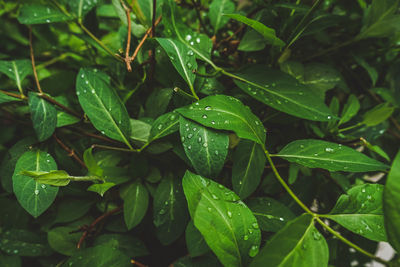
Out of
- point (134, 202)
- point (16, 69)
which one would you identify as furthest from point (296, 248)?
point (16, 69)

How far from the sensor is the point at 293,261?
1.13ft

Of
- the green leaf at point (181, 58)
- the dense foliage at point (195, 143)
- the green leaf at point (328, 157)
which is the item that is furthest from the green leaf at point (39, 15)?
the green leaf at point (328, 157)

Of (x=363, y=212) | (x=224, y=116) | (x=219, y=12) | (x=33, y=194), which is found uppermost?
(x=219, y=12)

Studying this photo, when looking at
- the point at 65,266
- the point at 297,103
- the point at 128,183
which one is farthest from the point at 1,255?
the point at 297,103

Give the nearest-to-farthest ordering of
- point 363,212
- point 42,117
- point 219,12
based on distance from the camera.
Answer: point 363,212 < point 42,117 < point 219,12

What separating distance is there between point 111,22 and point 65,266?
0.88m

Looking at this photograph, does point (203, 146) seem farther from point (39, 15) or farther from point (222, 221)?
point (39, 15)

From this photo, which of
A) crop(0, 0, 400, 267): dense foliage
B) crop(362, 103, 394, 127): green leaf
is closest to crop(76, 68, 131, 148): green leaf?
crop(0, 0, 400, 267): dense foliage

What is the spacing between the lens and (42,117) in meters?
0.53

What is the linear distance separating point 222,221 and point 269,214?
169 mm

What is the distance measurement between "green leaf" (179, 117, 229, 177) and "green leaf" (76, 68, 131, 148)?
166mm

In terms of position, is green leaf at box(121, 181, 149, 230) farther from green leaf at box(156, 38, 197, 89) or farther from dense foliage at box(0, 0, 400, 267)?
green leaf at box(156, 38, 197, 89)

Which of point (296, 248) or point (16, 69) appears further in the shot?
point (16, 69)

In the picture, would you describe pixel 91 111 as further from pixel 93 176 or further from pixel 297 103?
pixel 297 103
